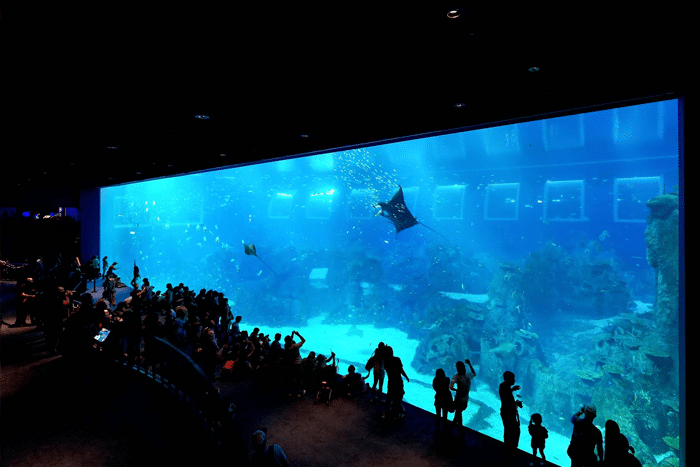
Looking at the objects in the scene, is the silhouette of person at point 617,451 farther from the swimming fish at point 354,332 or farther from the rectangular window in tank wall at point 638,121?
the rectangular window in tank wall at point 638,121

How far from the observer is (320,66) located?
444cm

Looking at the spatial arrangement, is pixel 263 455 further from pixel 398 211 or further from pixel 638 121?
pixel 638 121

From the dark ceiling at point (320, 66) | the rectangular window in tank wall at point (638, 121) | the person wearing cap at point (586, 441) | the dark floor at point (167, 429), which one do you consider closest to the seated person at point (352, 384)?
the dark floor at point (167, 429)

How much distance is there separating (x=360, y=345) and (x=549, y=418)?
2100 cm

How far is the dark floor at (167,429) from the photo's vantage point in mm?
4602

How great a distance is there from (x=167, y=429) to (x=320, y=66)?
5.97 meters

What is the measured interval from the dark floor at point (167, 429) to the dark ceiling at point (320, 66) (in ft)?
16.2

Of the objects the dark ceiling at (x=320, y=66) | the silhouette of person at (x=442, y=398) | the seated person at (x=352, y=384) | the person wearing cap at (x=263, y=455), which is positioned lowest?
the seated person at (x=352, y=384)

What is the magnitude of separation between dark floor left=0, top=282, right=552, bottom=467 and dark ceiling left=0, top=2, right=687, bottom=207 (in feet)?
16.2

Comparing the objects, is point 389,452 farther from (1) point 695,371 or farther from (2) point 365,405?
(1) point 695,371

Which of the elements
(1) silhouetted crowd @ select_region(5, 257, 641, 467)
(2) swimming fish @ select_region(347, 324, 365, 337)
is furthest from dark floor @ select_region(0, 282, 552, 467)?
(2) swimming fish @ select_region(347, 324, 365, 337)

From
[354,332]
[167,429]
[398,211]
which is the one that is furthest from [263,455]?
[354,332]

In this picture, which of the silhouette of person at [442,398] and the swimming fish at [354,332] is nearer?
the silhouette of person at [442,398]

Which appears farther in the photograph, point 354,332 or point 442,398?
point 354,332
